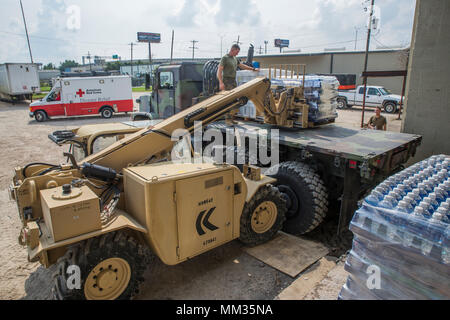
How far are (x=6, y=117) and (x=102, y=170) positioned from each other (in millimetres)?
21035

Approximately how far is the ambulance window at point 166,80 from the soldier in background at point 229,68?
2.47 metres

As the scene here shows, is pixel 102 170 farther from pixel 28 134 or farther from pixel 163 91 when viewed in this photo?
pixel 28 134

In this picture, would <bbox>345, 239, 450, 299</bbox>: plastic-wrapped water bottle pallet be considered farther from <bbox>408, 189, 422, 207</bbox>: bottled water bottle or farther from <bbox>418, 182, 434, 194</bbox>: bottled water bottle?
<bbox>418, 182, 434, 194</bbox>: bottled water bottle

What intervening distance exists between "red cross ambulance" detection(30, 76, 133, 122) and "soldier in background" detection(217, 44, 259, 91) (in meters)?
13.2

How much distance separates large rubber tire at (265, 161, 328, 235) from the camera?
494cm

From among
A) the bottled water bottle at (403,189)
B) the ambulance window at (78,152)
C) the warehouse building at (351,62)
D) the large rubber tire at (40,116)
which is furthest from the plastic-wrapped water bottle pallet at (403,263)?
the warehouse building at (351,62)

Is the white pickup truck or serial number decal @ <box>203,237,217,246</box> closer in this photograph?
serial number decal @ <box>203,237,217,246</box>

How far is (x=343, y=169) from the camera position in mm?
4770

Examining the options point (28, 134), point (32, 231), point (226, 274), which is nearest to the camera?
point (32, 231)

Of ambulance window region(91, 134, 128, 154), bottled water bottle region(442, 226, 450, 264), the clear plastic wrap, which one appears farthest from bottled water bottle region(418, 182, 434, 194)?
ambulance window region(91, 134, 128, 154)

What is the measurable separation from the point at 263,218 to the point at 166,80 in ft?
20.0

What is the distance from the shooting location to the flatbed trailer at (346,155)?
4601mm

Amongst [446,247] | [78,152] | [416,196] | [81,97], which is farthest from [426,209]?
[81,97]
